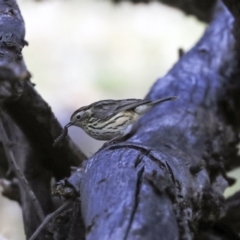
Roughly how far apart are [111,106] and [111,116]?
0.15ft

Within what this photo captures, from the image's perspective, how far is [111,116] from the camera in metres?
3.40

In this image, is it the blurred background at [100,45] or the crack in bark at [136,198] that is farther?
the blurred background at [100,45]

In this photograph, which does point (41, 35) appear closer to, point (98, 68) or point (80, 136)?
point (98, 68)

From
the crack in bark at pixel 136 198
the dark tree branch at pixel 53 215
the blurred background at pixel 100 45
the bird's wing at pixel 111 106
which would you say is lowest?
the blurred background at pixel 100 45

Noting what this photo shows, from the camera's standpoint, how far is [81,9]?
7.52m

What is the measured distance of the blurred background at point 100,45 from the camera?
655cm

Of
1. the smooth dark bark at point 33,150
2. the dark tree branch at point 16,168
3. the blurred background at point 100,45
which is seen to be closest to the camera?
the dark tree branch at point 16,168

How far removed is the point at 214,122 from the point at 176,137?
452mm

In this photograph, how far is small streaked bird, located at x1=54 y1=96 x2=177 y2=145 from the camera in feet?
10.7

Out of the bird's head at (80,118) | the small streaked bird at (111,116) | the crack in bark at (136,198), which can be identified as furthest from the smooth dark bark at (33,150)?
the crack in bark at (136,198)

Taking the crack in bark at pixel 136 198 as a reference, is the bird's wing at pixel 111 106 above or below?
below

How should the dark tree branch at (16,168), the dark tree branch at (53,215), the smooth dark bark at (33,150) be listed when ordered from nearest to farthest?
1. the dark tree branch at (53,215)
2. the dark tree branch at (16,168)
3. the smooth dark bark at (33,150)

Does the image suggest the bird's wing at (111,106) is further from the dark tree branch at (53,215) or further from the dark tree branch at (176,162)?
the dark tree branch at (53,215)

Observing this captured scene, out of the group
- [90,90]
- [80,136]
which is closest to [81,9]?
[90,90]
